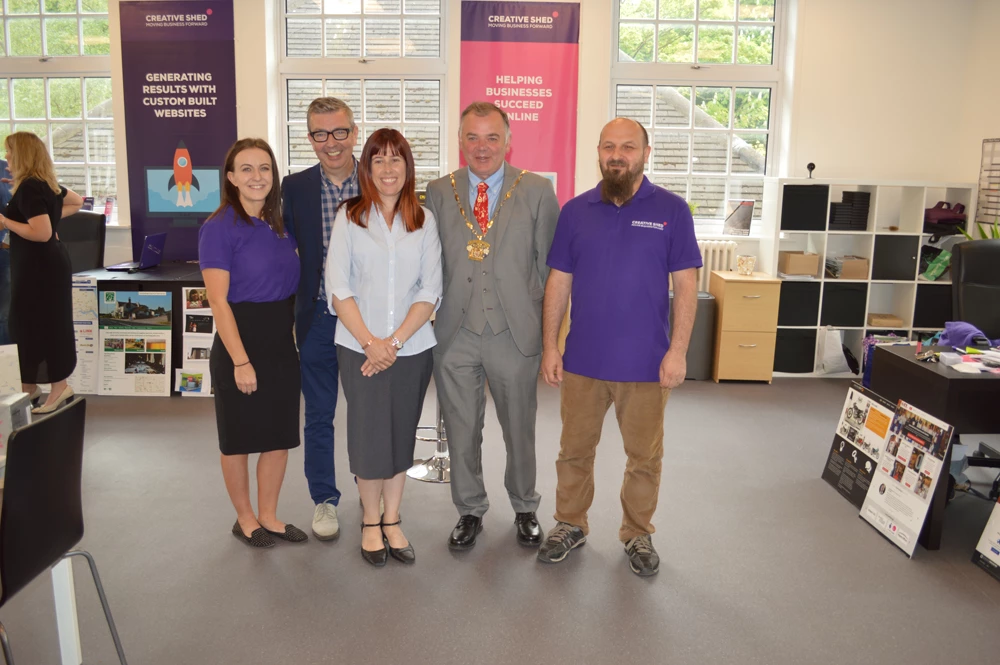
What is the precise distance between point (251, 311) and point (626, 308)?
1.34 m

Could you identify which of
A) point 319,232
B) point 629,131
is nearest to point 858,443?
point 629,131

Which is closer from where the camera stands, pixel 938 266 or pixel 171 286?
pixel 171 286

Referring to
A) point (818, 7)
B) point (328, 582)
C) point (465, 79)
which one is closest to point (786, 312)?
point (818, 7)

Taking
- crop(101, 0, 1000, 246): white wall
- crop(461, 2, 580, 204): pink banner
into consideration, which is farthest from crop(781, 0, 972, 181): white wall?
crop(461, 2, 580, 204): pink banner

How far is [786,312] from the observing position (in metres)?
5.95

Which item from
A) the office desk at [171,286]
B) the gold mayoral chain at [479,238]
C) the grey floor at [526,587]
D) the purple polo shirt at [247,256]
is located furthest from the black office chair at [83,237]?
the gold mayoral chain at [479,238]

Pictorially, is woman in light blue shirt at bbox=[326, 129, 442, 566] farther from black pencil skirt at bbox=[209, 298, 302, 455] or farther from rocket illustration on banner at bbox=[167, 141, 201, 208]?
rocket illustration on banner at bbox=[167, 141, 201, 208]

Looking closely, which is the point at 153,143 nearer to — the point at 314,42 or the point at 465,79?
the point at 314,42

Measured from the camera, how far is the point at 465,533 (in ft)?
10.0

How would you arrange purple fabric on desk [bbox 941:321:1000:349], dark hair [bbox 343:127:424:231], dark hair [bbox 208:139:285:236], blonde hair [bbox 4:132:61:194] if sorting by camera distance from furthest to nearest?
blonde hair [bbox 4:132:61:194] < purple fabric on desk [bbox 941:321:1000:349] < dark hair [bbox 208:139:285:236] < dark hair [bbox 343:127:424:231]

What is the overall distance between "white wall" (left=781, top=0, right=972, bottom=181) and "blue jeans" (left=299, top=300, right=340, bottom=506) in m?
4.53

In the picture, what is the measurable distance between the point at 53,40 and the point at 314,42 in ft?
7.15

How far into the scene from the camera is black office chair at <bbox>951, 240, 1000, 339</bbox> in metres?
3.89

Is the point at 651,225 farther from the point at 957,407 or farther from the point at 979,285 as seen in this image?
the point at 979,285
